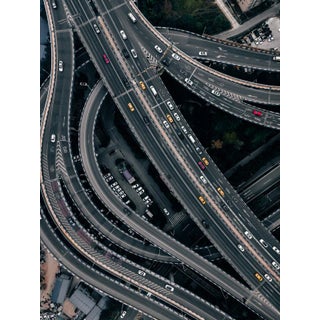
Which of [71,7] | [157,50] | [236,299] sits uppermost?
[71,7]

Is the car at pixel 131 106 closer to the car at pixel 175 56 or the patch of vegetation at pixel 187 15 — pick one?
the car at pixel 175 56

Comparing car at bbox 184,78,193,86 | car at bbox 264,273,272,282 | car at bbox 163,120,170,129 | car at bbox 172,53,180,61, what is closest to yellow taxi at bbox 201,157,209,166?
car at bbox 163,120,170,129

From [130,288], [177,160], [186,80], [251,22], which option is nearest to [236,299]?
[130,288]

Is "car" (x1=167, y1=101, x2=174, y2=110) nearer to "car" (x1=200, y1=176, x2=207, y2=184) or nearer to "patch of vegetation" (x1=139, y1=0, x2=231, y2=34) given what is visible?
"car" (x1=200, y1=176, x2=207, y2=184)

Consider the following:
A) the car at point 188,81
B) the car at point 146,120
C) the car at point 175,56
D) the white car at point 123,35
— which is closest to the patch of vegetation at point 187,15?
the white car at point 123,35

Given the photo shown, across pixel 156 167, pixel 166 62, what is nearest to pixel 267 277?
pixel 156 167

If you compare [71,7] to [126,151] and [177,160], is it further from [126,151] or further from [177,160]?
[177,160]
